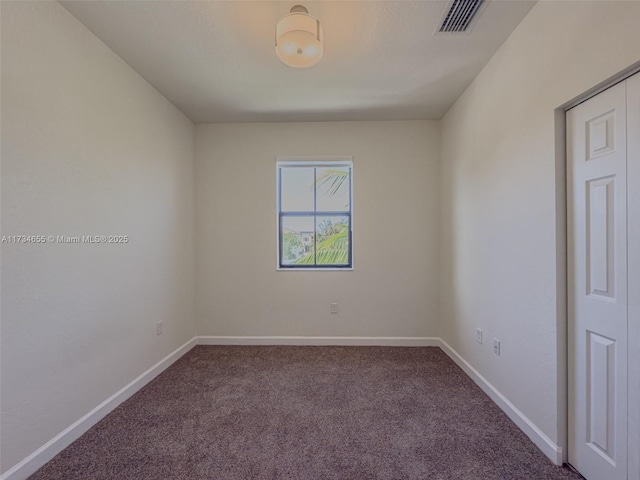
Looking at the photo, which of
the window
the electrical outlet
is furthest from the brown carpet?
the window

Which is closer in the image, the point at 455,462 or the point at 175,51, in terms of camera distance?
the point at 455,462

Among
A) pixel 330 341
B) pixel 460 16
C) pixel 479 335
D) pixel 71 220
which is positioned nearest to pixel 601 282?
pixel 479 335

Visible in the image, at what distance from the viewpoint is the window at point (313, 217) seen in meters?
3.54

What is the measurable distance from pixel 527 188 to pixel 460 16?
3.74 feet

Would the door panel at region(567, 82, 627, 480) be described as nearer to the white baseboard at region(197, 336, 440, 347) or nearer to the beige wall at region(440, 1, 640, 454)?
the beige wall at region(440, 1, 640, 454)

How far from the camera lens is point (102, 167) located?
2051mm

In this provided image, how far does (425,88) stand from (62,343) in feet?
11.0

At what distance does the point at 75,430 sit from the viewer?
5.90 ft

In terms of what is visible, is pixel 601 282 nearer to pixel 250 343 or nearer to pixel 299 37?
pixel 299 37

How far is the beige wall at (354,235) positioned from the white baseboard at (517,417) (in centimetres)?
84

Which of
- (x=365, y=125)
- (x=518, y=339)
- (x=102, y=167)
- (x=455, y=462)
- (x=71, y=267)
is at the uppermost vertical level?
(x=365, y=125)

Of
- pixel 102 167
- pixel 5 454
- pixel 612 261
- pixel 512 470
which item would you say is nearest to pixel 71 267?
pixel 102 167

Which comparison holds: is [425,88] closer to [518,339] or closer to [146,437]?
[518,339]

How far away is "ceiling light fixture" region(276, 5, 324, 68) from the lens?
1.56 m
